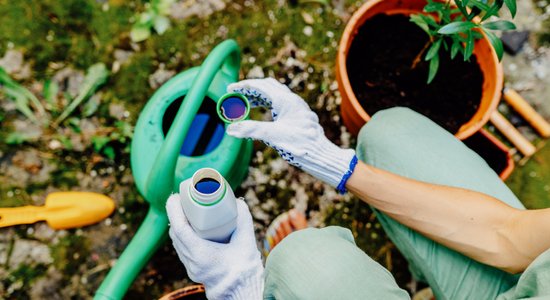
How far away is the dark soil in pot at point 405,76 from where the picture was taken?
1.44 m

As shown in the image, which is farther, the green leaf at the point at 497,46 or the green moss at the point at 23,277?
the green moss at the point at 23,277

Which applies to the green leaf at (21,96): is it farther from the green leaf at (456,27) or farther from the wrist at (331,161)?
the green leaf at (456,27)

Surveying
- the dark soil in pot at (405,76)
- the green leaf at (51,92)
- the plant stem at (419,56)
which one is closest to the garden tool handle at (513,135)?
the dark soil in pot at (405,76)

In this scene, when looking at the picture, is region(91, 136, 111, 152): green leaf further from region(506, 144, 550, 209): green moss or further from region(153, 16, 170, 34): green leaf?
region(506, 144, 550, 209): green moss

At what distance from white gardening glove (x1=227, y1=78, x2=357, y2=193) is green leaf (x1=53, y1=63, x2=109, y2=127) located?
2.18 ft

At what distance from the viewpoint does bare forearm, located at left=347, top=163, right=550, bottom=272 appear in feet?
3.43

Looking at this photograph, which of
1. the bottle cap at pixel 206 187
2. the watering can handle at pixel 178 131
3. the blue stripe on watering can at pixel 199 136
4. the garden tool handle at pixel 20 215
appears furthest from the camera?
the garden tool handle at pixel 20 215

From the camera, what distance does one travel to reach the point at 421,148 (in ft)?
3.93

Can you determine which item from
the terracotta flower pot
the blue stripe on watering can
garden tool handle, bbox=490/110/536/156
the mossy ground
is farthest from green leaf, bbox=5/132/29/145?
garden tool handle, bbox=490/110/536/156

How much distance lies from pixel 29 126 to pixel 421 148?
1247mm

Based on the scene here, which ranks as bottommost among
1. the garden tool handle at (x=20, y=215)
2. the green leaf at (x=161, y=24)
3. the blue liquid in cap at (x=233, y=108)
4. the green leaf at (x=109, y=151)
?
the garden tool handle at (x=20, y=215)

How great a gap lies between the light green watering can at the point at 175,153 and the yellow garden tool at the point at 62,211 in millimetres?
312

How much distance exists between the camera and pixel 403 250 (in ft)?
4.03

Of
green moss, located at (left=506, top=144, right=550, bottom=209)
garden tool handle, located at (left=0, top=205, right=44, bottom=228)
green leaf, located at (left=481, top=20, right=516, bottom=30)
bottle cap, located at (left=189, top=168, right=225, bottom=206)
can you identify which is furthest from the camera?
green moss, located at (left=506, top=144, right=550, bottom=209)
